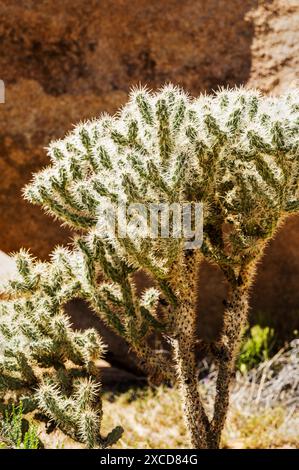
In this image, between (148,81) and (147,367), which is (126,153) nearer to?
(147,367)

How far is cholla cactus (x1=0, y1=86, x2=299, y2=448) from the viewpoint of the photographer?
3.36m

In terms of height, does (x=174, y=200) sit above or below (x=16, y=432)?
above

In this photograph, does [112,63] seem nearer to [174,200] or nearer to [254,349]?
[254,349]

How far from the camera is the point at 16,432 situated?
3529 millimetres

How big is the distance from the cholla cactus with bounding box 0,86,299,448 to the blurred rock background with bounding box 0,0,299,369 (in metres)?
1.39

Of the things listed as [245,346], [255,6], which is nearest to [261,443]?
[245,346]

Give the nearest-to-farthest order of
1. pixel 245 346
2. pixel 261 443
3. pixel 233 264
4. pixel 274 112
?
pixel 274 112, pixel 233 264, pixel 261 443, pixel 245 346

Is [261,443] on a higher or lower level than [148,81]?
lower

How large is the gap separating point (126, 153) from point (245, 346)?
2235 mm

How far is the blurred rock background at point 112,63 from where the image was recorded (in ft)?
17.5

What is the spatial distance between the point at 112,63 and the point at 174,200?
2401 mm

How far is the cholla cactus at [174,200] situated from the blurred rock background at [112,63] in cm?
139

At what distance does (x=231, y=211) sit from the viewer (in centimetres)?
367

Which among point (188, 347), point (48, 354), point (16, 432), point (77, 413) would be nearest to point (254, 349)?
point (188, 347)
